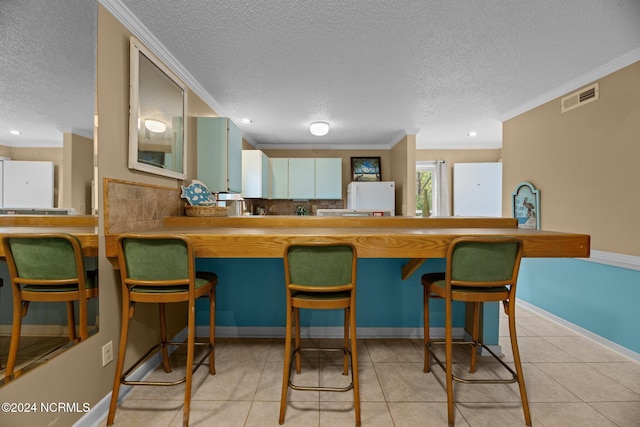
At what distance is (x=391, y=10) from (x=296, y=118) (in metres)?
2.19

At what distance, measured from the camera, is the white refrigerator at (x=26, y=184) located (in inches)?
44.7

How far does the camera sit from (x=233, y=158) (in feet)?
10.1

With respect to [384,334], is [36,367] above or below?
above

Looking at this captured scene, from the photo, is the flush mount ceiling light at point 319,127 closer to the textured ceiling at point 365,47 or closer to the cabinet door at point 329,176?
the textured ceiling at point 365,47

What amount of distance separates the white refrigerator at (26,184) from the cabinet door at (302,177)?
387cm

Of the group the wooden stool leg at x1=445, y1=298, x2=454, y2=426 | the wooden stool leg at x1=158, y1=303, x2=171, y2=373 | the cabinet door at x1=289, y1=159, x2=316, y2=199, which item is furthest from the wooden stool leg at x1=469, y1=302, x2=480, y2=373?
the cabinet door at x1=289, y1=159, x2=316, y2=199

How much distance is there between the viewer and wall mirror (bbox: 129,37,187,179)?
177 centimetres

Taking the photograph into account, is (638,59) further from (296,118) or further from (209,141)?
(209,141)

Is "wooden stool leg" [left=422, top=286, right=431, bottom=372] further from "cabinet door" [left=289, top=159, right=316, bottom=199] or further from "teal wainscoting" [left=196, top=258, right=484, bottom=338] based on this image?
"cabinet door" [left=289, top=159, right=316, bottom=199]

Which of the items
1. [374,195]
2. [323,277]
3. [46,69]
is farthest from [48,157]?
[374,195]

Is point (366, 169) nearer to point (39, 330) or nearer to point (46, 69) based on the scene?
point (46, 69)

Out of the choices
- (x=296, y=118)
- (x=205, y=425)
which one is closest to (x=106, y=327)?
(x=205, y=425)

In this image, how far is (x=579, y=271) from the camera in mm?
2678

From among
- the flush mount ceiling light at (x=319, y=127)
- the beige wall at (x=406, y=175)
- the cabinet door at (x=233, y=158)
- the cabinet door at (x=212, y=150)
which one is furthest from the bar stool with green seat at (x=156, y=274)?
the beige wall at (x=406, y=175)
